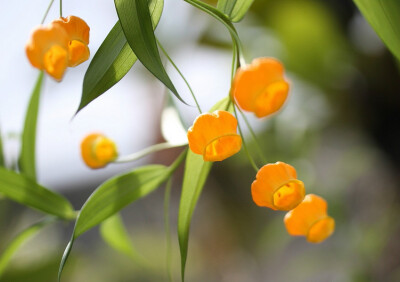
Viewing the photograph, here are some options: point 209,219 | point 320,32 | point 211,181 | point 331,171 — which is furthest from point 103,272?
point 320,32

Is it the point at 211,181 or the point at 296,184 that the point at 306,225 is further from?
the point at 211,181

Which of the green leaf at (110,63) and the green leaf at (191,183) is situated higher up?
the green leaf at (110,63)

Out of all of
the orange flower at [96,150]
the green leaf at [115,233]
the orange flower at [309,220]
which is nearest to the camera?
the orange flower at [309,220]

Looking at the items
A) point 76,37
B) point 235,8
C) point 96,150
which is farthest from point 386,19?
point 96,150

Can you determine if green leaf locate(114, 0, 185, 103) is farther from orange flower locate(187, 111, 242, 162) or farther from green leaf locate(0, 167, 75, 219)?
green leaf locate(0, 167, 75, 219)

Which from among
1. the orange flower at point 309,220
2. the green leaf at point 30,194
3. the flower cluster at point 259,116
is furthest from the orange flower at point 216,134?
the green leaf at point 30,194

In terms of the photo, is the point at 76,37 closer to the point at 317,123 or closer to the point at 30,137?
the point at 30,137

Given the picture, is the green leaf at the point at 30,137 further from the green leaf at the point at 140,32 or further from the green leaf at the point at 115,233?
the green leaf at the point at 140,32
